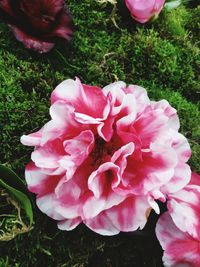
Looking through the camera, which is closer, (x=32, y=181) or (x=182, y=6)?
(x=32, y=181)

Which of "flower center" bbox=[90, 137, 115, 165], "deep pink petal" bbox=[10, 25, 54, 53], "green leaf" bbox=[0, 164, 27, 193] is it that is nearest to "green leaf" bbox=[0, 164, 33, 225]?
"green leaf" bbox=[0, 164, 27, 193]

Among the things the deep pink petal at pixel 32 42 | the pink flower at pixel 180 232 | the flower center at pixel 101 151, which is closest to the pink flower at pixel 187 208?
the pink flower at pixel 180 232

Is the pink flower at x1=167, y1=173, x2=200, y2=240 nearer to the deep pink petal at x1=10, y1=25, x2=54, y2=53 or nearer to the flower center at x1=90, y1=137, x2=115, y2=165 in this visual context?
the flower center at x1=90, y1=137, x2=115, y2=165

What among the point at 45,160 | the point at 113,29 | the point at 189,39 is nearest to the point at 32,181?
the point at 45,160

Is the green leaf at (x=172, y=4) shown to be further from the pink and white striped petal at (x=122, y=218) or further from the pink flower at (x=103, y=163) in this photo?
the pink and white striped petal at (x=122, y=218)

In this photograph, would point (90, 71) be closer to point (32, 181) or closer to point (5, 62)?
point (5, 62)

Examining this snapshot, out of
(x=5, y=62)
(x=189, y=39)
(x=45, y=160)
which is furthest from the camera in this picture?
(x=189, y=39)

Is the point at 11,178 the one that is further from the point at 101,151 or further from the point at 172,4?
the point at 172,4
